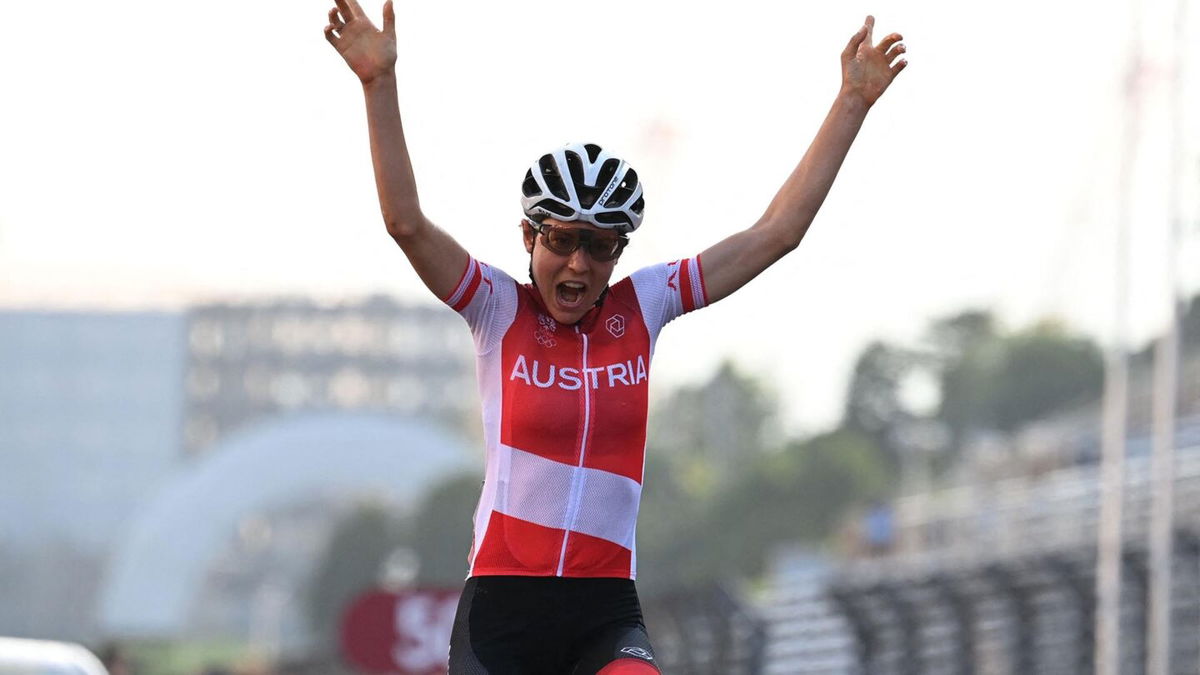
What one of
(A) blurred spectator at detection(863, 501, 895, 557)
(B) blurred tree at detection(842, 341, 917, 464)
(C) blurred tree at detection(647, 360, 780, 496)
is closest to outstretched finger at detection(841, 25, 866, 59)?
(A) blurred spectator at detection(863, 501, 895, 557)

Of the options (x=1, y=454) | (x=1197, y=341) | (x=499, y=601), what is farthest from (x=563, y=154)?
(x=1, y=454)

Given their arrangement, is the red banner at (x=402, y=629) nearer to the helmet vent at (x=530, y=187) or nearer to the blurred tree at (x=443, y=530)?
the helmet vent at (x=530, y=187)

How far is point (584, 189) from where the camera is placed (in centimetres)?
721

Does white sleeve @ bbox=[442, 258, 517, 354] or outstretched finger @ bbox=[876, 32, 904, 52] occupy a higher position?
outstretched finger @ bbox=[876, 32, 904, 52]

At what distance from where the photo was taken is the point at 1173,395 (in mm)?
24359

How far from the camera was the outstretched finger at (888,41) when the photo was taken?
25.8ft

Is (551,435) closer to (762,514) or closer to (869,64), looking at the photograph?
(869,64)

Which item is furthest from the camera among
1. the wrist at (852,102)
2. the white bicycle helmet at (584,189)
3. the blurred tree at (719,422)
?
the blurred tree at (719,422)

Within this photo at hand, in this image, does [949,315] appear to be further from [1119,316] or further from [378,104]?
[378,104]

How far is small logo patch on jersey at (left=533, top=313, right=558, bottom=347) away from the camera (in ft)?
24.1

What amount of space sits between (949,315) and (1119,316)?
100 m

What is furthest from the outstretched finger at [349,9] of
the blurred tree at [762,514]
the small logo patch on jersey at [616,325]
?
the blurred tree at [762,514]

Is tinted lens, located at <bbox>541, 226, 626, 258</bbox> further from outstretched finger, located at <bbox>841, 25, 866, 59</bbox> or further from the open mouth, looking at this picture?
outstretched finger, located at <bbox>841, 25, 866, 59</bbox>

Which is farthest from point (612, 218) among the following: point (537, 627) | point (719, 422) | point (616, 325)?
point (719, 422)
